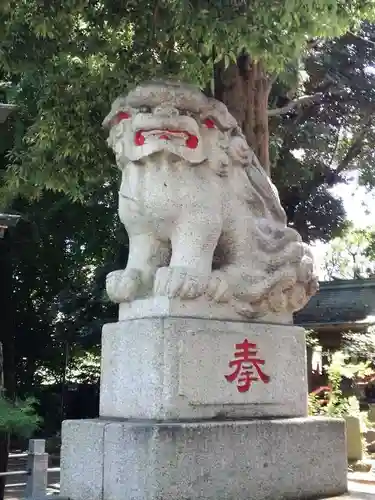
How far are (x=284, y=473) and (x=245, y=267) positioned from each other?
1041 millimetres

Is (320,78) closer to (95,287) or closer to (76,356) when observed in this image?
(95,287)

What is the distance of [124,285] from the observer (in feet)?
11.4

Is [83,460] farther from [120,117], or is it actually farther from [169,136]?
[120,117]

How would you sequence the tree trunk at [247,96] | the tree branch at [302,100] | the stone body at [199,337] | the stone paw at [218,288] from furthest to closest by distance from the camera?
the tree branch at [302,100] → the tree trunk at [247,96] → the stone paw at [218,288] → the stone body at [199,337]

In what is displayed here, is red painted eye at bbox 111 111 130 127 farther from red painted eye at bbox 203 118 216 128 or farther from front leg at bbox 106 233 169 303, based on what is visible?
front leg at bbox 106 233 169 303

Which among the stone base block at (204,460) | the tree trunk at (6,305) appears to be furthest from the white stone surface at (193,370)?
the tree trunk at (6,305)

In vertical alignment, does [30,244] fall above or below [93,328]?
above

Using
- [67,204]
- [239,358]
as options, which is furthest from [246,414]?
[67,204]

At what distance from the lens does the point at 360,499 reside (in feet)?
11.4

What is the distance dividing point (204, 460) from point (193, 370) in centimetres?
41

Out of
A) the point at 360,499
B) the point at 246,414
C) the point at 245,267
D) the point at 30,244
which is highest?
the point at 30,244

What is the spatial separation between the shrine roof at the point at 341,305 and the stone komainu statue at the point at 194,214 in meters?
10.6

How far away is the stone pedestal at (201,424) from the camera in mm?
3053

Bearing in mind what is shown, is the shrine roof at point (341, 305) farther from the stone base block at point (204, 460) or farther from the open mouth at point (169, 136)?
the open mouth at point (169, 136)
